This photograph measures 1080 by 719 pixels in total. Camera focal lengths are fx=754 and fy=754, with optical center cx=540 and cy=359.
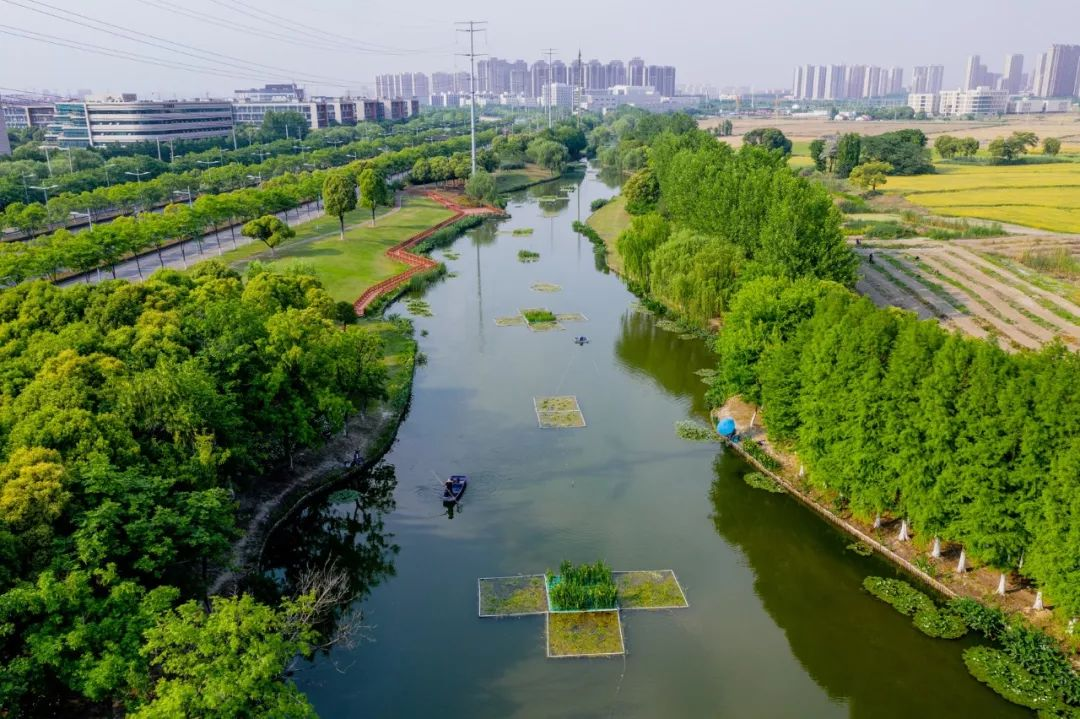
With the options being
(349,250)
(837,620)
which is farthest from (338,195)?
(837,620)

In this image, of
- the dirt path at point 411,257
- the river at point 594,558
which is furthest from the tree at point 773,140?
the river at point 594,558

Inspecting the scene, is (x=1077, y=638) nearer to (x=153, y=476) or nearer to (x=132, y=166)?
(x=153, y=476)

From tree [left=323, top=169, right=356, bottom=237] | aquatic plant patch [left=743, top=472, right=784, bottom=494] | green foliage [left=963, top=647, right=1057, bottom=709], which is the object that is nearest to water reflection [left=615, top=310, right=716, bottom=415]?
aquatic plant patch [left=743, top=472, right=784, bottom=494]

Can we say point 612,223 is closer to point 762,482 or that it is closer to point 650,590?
point 762,482

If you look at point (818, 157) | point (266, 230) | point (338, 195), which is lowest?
point (266, 230)

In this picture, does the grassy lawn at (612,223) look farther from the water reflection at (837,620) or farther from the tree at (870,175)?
the water reflection at (837,620)

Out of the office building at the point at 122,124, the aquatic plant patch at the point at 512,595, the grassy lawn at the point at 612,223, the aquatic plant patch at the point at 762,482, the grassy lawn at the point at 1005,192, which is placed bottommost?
the aquatic plant patch at the point at 512,595
